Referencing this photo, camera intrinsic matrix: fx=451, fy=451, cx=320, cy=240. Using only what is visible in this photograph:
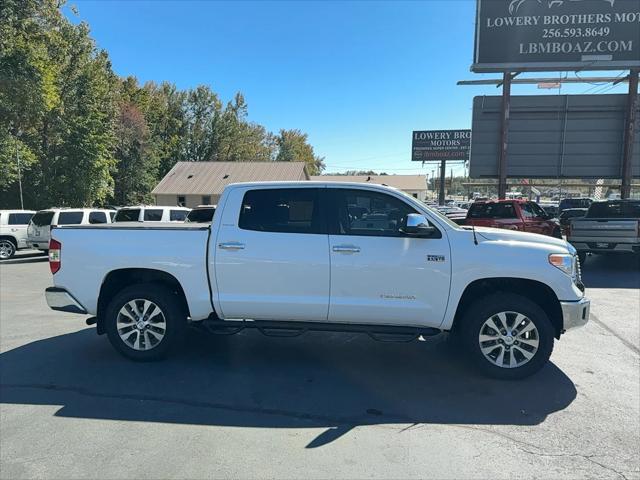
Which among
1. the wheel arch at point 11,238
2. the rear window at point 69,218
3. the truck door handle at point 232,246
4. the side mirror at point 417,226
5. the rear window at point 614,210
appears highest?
the rear window at point 614,210

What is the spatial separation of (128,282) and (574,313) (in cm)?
478

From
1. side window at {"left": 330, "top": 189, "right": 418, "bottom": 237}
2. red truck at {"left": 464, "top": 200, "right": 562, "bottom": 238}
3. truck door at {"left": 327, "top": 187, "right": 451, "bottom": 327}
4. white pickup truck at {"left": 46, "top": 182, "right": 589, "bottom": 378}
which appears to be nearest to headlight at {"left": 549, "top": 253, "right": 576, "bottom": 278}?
white pickup truck at {"left": 46, "top": 182, "right": 589, "bottom": 378}

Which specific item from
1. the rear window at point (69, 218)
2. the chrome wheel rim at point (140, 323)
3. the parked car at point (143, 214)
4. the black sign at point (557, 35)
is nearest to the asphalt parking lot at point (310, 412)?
the chrome wheel rim at point (140, 323)

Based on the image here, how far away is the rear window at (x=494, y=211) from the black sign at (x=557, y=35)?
6599mm

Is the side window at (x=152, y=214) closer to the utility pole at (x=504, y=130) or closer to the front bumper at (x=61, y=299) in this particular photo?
the front bumper at (x=61, y=299)

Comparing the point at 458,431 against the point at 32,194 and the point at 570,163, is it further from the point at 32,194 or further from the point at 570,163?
the point at 32,194

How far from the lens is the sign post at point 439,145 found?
165 ft

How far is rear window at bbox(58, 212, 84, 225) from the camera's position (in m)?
14.9

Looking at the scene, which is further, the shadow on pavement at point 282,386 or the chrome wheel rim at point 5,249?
the chrome wheel rim at point 5,249

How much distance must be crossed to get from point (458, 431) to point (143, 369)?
3249mm

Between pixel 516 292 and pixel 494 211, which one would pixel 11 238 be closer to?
pixel 494 211

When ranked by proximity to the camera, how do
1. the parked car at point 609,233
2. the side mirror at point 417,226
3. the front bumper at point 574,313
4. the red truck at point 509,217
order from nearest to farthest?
1. the side mirror at point 417,226
2. the front bumper at point 574,313
3. the parked car at point 609,233
4. the red truck at point 509,217

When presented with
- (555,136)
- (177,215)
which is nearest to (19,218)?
(177,215)

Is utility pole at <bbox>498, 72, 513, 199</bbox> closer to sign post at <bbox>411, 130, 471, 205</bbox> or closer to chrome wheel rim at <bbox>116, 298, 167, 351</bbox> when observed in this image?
chrome wheel rim at <bbox>116, 298, 167, 351</bbox>
